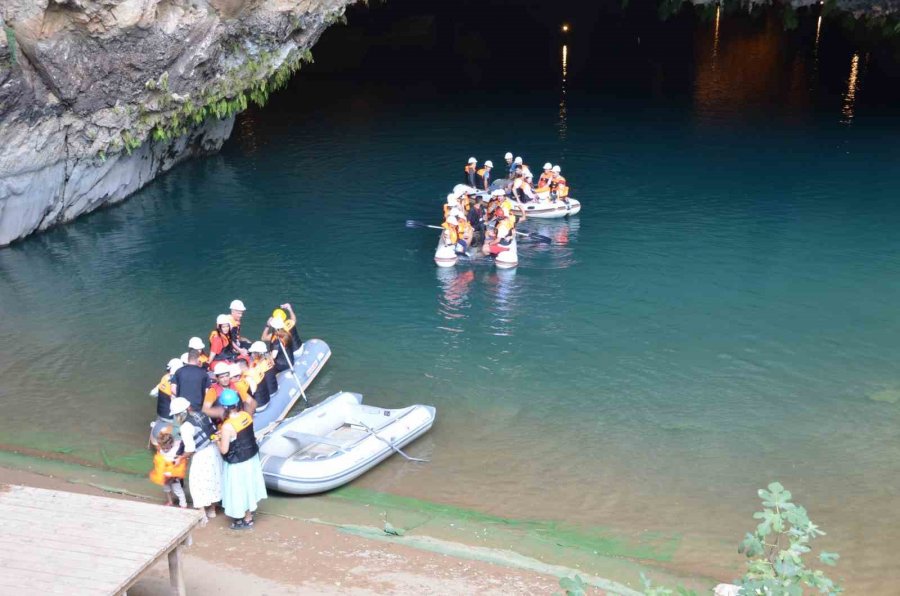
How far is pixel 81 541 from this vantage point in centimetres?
736

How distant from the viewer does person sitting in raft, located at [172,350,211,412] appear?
1169 cm

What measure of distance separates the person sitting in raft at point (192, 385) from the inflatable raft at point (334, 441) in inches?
38.4

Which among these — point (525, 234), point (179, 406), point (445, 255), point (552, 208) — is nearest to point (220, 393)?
point (179, 406)

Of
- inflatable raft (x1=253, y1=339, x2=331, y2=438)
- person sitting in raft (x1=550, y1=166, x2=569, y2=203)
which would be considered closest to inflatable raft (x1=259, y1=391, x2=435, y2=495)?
inflatable raft (x1=253, y1=339, x2=331, y2=438)

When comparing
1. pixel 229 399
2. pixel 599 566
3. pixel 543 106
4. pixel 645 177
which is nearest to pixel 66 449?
pixel 229 399

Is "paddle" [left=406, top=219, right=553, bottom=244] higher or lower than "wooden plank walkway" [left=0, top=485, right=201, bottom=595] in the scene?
lower

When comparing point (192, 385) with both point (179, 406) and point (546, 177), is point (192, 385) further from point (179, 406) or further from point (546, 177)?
point (546, 177)

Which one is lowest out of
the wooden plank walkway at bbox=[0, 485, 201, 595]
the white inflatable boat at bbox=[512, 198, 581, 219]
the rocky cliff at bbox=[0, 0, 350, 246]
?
the white inflatable boat at bbox=[512, 198, 581, 219]

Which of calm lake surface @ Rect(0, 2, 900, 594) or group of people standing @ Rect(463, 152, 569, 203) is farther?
group of people standing @ Rect(463, 152, 569, 203)

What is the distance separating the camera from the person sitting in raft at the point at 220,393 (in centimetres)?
1030

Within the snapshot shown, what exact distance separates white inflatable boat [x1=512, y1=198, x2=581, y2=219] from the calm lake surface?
0.35 metres

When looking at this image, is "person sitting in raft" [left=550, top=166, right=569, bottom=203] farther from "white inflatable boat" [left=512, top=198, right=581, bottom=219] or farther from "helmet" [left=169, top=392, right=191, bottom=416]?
"helmet" [left=169, top=392, right=191, bottom=416]

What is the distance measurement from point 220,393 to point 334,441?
1.63 metres

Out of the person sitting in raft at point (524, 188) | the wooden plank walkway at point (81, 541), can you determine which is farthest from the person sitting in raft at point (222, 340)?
the person sitting in raft at point (524, 188)
